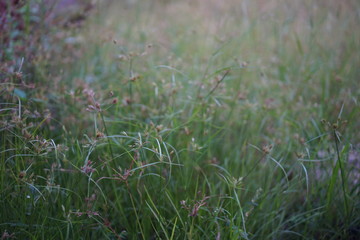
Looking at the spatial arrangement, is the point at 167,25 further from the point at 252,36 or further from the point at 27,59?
the point at 27,59

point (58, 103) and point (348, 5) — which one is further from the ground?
point (348, 5)

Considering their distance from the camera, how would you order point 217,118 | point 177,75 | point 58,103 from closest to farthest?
point 58,103 < point 217,118 < point 177,75

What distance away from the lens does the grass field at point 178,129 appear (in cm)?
152

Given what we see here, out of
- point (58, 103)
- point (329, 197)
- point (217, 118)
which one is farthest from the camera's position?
point (217, 118)

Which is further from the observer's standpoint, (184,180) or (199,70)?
(199,70)

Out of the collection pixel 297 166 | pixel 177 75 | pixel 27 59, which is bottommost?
pixel 297 166

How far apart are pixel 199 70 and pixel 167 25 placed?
4.15 feet

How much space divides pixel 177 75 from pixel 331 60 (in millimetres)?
1343

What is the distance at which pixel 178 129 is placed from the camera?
2.04 m

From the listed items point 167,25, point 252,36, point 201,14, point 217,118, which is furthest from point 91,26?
point 217,118

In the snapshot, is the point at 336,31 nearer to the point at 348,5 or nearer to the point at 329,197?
the point at 348,5

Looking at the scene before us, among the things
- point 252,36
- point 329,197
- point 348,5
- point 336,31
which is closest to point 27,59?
point 329,197

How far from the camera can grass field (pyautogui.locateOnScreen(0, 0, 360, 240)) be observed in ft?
5.00

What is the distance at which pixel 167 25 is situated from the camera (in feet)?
12.7
